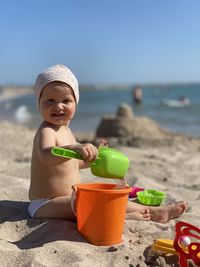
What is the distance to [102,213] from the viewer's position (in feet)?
7.34

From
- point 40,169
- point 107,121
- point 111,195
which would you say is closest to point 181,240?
point 111,195

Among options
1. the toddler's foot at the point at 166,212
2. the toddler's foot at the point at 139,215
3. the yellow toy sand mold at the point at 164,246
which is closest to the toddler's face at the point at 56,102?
the toddler's foot at the point at 139,215

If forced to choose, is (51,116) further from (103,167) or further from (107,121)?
(107,121)

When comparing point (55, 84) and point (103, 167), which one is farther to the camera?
point (55, 84)

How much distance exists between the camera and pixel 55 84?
8.47ft

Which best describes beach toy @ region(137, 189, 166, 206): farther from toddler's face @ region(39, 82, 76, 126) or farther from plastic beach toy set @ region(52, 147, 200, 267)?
toddler's face @ region(39, 82, 76, 126)

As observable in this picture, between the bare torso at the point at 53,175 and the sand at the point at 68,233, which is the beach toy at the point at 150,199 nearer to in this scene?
the sand at the point at 68,233

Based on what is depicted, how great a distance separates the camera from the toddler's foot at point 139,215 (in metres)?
2.63

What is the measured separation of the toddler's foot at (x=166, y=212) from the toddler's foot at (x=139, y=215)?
0.22ft

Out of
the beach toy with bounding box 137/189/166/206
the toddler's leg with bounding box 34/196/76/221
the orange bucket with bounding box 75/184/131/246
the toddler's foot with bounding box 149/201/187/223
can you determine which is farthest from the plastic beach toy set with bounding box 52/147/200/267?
the beach toy with bounding box 137/189/166/206

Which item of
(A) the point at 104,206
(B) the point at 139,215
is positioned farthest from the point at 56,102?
(B) the point at 139,215

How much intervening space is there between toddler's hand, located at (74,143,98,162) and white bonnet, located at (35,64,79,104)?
1.63 feet

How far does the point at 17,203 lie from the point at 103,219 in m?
0.90

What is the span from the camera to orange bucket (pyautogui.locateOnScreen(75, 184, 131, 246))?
2211 millimetres
